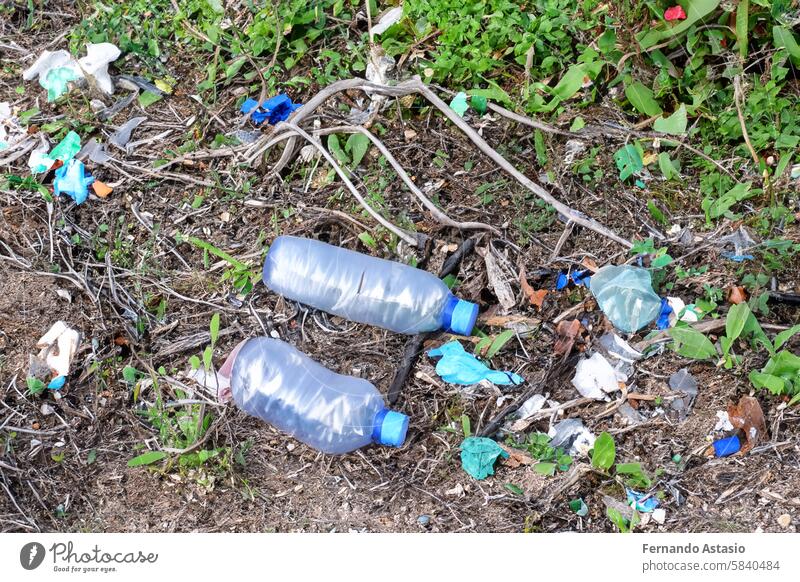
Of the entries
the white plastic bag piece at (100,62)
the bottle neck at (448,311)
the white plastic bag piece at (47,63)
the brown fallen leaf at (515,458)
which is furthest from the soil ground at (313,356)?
the white plastic bag piece at (47,63)

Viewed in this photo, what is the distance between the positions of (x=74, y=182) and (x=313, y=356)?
1.08 meters

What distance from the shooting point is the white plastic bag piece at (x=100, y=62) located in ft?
9.75

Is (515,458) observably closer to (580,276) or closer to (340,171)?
(580,276)

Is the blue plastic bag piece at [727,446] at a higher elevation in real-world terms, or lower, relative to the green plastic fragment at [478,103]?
lower

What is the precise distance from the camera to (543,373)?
2289 millimetres

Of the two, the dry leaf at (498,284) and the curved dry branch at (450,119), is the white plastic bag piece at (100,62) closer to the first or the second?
the curved dry branch at (450,119)

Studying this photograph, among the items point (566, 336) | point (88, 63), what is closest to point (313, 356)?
point (566, 336)

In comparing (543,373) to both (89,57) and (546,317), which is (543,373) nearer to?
(546,317)

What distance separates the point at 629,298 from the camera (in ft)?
7.43

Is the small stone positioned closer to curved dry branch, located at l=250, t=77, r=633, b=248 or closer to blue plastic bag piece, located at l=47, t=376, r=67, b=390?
curved dry branch, located at l=250, t=77, r=633, b=248

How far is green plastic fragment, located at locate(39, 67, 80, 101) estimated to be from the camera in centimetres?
300

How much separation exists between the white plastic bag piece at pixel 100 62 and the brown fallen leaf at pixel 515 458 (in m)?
1.97

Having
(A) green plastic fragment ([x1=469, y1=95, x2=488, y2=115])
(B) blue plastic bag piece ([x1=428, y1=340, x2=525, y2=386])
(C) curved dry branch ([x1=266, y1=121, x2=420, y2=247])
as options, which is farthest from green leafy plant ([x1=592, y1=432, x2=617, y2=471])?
(A) green plastic fragment ([x1=469, y1=95, x2=488, y2=115])
